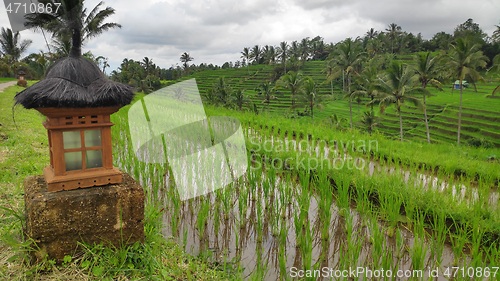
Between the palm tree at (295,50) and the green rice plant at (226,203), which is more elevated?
the palm tree at (295,50)

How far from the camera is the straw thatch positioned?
1676 mm

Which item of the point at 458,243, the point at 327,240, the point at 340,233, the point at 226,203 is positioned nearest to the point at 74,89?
the point at 226,203

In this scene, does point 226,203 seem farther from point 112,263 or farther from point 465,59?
point 465,59

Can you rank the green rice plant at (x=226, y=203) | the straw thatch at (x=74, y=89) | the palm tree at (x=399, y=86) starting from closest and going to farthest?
1. the straw thatch at (x=74, y=89)
2. the green rice plant at (x=226, y=203)
3. the palm tree at (x=399, y=86)

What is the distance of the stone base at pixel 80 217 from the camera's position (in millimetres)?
1752

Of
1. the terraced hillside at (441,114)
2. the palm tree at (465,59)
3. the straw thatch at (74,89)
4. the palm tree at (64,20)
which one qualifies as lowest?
the terraced hillside at (441,114)

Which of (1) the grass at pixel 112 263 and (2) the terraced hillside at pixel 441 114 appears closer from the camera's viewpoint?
(1) the grass at pixel 112 263

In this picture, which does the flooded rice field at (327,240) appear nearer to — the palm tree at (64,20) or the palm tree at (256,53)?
the palm tree at (64,20)

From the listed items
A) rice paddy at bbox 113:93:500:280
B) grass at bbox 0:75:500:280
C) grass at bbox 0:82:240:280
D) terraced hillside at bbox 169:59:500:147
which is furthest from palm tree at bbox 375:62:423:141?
grass at bbox 0:82:240:280

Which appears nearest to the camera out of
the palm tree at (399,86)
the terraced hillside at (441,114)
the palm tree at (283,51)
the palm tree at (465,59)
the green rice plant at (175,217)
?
the green rice plant at (175,217)

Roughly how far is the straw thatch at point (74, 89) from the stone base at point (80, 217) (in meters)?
0.57

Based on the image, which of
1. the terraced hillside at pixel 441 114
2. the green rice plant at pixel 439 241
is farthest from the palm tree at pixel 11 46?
the green rice plant at pixel 439 241

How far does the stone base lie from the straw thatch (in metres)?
0.57

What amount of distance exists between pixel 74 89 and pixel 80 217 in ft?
2.68
